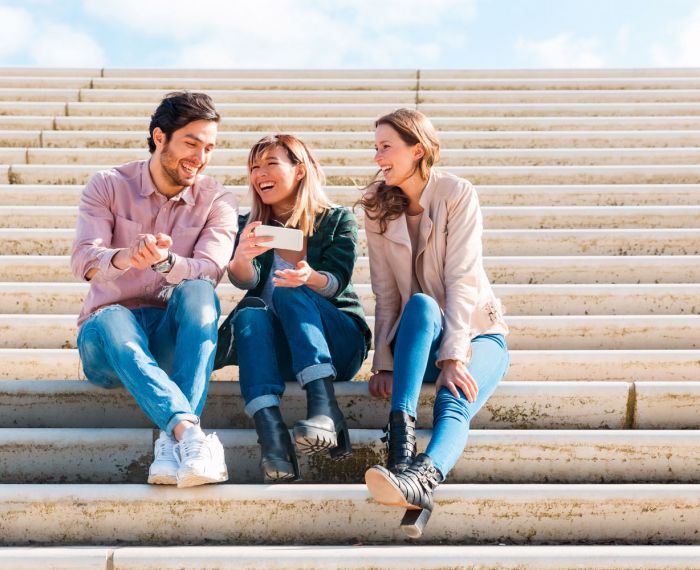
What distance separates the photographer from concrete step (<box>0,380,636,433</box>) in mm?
2914

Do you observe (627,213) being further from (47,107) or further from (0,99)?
(0,99)

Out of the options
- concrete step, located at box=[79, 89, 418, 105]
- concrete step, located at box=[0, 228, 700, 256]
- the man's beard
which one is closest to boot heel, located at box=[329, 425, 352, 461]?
the man's beard

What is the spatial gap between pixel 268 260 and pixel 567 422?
1183mm

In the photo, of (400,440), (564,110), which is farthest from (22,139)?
(400,440)

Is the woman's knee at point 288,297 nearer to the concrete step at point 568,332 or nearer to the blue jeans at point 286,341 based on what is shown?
the blue jeans at point 286,341

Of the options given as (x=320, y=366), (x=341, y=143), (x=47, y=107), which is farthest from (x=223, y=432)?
(x=47, y=107)

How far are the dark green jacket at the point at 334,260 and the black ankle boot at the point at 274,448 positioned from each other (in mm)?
399

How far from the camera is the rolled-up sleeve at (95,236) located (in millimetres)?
2738

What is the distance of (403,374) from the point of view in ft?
8.34

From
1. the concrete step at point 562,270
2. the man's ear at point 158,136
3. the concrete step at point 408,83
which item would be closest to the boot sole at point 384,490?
the man's ear at point 158,136

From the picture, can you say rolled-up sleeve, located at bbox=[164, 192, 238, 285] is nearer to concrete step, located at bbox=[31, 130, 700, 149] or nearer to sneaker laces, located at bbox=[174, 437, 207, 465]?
sneaker laces, located at bbox=[174, 437, 207, 465]

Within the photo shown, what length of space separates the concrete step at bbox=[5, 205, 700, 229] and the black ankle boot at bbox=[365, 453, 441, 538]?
84.5 inches

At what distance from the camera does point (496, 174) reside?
15.8ft

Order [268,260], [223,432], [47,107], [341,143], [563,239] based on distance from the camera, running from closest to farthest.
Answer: [223,432], [268,260], [563,239], [341,143], [47,107]
